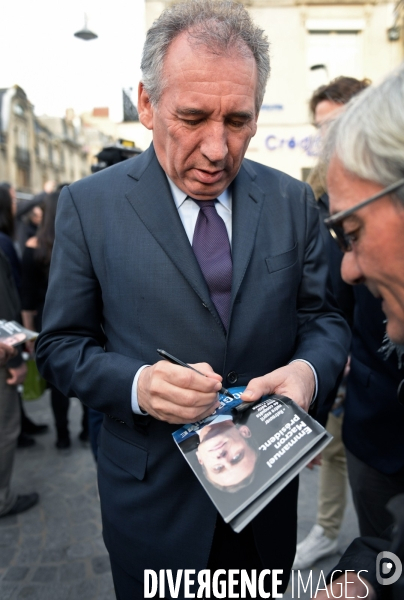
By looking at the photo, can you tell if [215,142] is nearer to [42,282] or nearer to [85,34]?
[42,282]

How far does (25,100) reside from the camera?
34.7m

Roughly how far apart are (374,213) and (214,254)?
0.66 m

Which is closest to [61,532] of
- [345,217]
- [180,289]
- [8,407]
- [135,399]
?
[8,407]

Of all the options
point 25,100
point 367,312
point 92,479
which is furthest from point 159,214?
point 25,100

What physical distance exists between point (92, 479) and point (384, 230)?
143 inches

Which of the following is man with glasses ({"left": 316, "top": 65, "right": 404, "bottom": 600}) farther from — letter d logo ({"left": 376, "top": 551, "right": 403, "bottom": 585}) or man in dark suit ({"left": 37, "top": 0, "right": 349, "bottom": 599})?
man in dark suit ({"left": 37, "top": 0, "right": 349, "bottom": 599})

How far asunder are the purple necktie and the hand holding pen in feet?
1.05

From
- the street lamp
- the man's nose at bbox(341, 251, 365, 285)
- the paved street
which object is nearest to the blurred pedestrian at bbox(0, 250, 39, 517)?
the paved street

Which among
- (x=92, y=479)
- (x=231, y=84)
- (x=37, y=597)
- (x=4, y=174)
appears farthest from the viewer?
(x=4, y=174)

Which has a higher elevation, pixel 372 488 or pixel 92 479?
pixel 372 488

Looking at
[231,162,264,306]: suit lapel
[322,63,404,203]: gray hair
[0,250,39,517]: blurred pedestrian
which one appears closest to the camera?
[322,63,404,203]: gray hair

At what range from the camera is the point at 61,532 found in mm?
3332

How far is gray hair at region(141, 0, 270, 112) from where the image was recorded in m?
1.44

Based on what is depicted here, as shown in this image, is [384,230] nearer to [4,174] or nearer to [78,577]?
[78,577]
